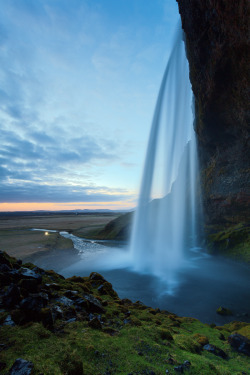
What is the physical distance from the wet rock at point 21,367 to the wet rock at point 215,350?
631cm

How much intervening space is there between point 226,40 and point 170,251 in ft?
101

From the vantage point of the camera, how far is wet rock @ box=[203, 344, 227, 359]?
21.0 ft

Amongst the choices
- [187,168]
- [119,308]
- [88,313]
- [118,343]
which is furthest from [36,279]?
[187,168]

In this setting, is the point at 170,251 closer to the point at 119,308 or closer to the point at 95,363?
the point at 119,308

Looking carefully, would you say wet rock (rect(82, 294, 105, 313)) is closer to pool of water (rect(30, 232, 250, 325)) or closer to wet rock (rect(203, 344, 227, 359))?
wet rock (rect(203, 344, 227, 359))

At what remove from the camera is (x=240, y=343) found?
6.95 meters

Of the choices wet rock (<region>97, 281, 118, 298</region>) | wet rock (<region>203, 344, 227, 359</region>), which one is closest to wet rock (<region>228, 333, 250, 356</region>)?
wet rock (<region>203, 344, 227, 359</region>)

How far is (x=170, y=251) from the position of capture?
32188 millimetres

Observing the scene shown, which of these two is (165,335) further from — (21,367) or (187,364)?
(21,367)

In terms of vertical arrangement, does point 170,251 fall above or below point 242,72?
below

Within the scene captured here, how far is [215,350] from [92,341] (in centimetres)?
477

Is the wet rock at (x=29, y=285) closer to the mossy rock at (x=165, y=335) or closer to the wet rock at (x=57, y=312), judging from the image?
the wet rock at (x=57, y=312)

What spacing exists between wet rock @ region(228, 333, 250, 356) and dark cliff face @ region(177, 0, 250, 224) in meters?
23.1

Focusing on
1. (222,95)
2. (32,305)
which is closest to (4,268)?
(32,305)
